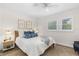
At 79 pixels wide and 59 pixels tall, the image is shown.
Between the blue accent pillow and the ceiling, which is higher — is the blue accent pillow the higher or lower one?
the lower one

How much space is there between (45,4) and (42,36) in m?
0.55

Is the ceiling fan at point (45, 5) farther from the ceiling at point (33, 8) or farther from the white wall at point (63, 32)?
the white wall at point (63, 32)

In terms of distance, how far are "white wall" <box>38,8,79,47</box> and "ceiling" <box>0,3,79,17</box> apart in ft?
0.24

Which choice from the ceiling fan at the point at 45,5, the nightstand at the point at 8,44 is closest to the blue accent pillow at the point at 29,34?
the nightstand at the point at 8,44

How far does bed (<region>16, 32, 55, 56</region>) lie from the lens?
1295mm

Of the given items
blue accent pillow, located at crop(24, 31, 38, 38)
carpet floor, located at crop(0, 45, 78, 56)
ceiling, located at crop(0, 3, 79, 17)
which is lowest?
carpet floor, located at crop(0, 45, 78, 56)

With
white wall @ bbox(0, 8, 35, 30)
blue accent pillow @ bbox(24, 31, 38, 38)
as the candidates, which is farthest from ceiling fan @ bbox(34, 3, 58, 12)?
blue accent pillow @ bbox(24, 31, 38, 38)

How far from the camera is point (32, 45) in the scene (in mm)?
1281

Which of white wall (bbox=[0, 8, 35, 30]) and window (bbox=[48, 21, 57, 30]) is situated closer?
white wall (bbox=[0, 8, 35, 30])

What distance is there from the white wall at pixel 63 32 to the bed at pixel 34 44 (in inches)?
4.2

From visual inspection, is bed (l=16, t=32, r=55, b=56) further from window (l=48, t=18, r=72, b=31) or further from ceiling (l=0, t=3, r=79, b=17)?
ceiling (l=0, t=3, r=79, b=17)

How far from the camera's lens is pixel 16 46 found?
1.37 meters

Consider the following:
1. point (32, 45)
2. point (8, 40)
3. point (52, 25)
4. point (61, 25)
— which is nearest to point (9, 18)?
point (8, 40)

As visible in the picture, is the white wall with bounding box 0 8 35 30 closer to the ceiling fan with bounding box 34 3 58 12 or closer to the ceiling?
the ceiling
